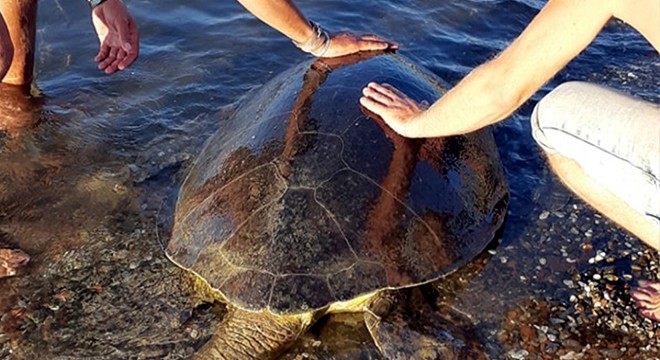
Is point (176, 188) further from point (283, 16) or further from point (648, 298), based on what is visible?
point (648, 298)

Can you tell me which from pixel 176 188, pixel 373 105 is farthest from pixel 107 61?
pixel 373 105

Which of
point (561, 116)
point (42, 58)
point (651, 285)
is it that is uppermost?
point (561, 116)

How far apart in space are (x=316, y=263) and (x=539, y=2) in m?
4.29

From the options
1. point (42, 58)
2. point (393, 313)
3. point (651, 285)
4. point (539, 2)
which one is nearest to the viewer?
point (393, 313)

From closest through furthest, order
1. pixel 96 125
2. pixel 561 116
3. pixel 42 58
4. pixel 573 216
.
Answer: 1. pixel 561 116
2. pixel 573 216
3. pixel 96 125
4. pixel 42 58

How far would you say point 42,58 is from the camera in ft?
18.4

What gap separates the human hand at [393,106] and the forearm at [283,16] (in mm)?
622

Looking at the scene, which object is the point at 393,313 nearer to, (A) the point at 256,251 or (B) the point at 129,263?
(A) the point at 256,251

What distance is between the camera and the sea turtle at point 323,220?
10.4ft

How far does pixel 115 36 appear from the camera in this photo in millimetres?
4512

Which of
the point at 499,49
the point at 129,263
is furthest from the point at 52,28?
the point at 499,49

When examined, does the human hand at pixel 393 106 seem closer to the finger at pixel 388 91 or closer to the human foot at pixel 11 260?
the finger at pixel 388 91

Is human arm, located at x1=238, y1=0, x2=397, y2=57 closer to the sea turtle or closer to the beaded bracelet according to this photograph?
the beaded bracelet

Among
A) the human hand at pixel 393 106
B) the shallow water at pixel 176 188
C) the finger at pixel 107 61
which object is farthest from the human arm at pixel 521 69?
the finger at pixel 107 61
